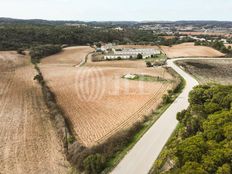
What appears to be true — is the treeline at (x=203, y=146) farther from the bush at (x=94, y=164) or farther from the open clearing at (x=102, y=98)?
the open clearing at (x=102, y=98)

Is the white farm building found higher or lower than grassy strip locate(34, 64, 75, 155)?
lower

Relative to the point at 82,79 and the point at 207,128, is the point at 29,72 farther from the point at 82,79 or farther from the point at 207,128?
the point at 207,128

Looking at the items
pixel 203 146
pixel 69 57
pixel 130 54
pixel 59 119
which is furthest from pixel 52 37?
pixel 203 146

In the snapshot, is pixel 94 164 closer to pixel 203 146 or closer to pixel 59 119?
pixel 203 146

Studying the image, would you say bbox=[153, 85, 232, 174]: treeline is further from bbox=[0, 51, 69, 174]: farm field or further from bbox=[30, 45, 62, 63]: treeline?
bbox=[30, 45, 62, 63]: treeline

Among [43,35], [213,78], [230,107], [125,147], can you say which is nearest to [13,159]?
[125,147]

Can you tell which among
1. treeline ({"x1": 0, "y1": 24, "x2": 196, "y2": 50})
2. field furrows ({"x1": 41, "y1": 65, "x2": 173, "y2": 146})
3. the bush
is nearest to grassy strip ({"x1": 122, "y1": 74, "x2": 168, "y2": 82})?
field furrows ({"x1": 41, "y1": 65, "x2": 173, "y2": 146})
